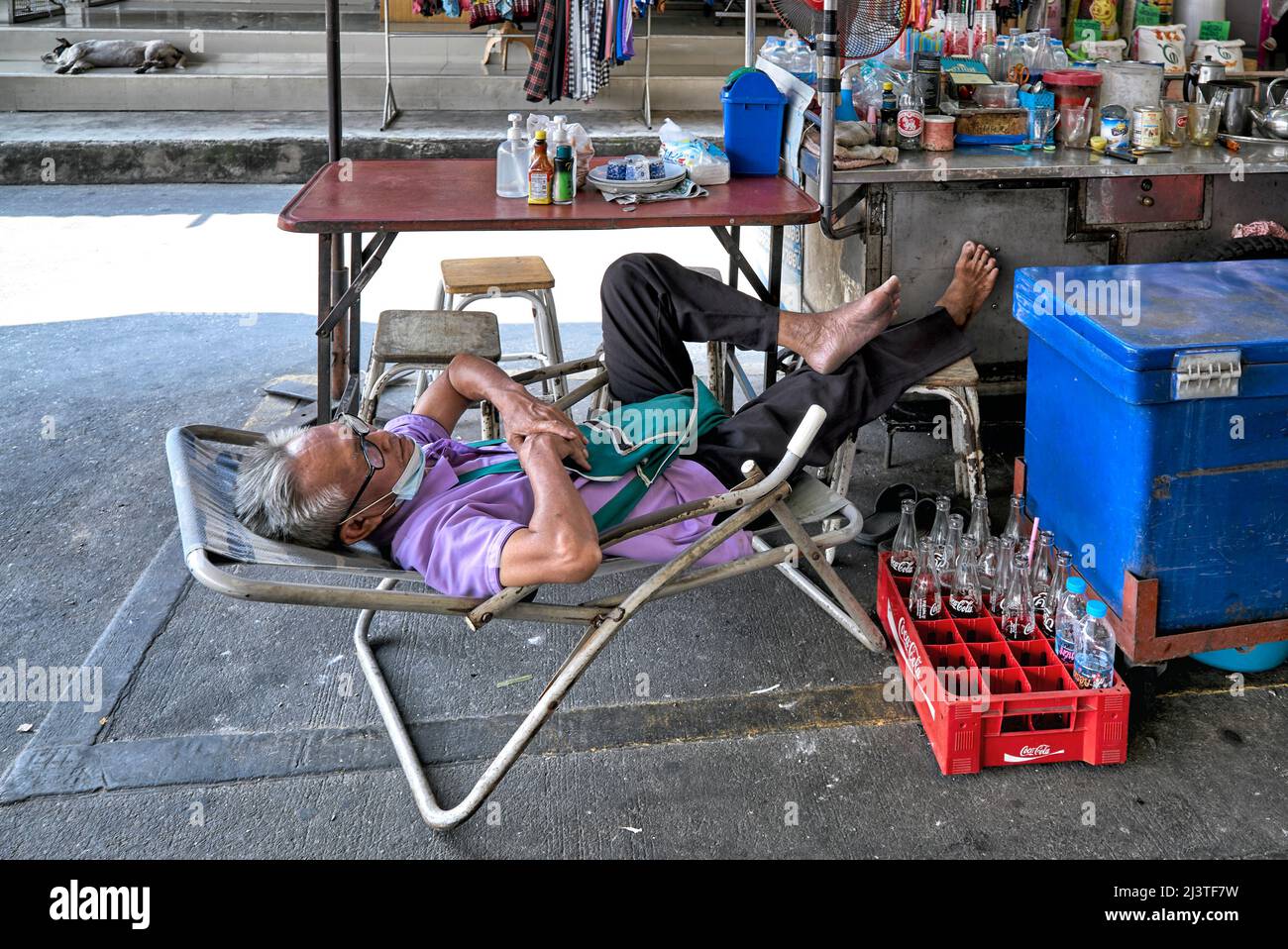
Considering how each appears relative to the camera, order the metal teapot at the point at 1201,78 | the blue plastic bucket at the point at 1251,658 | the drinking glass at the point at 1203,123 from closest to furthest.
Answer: the blue plastic bucket at the point at 1251,658
the drinking glass at the point at 1203,123
the metal teapot at the point at 1201,78

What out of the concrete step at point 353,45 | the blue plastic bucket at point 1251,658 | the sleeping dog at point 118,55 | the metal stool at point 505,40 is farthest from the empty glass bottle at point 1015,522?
the sleeping dog at point 118,55

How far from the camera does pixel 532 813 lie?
2.32 m

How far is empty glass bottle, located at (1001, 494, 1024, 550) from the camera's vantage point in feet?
8.82

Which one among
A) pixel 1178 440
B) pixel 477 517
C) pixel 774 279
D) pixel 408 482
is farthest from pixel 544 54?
pixel 1178 440

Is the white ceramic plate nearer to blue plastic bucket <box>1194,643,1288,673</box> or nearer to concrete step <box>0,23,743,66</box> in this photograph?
blue plastic bucket <box>1194,643,1288,673</box>

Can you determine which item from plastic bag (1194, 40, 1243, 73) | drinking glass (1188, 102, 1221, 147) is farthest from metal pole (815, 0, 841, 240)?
plastic bag (1194, 40, 1243, 73)

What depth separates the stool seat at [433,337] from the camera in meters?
3.34

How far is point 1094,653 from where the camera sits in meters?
2.40

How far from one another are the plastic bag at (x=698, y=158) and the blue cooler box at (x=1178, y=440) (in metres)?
1.33

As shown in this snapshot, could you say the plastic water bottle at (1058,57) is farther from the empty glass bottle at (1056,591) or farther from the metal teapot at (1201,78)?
the empty glass bottle at (1056,591)

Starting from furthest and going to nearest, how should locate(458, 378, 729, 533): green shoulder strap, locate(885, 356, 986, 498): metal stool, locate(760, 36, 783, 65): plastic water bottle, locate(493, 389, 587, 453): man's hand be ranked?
1. locate(760, 36, 783, 65): plastic water bottle
2. locate(885, 356, 986, 498): metal stool
3. locate(458, 378, 729, 533): green shoulder strap
4. locate(493, 389, 587, 453): man's hand

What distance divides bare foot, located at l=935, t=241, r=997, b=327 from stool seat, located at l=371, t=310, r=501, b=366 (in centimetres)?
129

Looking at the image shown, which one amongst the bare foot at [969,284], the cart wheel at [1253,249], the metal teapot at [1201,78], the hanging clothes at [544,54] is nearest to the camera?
the bare foot at [969,284]

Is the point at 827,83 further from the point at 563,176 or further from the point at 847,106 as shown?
the point at 563,176
